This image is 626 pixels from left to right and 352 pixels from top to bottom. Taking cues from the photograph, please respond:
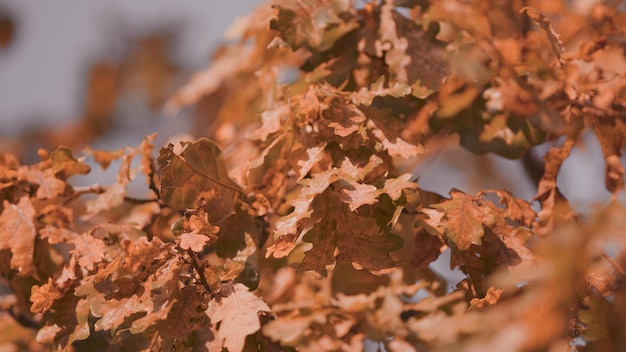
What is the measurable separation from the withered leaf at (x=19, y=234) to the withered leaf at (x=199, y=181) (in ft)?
0.97

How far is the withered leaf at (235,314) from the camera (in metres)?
0.79

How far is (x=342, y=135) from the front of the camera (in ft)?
3.04

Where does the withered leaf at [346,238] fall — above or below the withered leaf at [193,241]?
below

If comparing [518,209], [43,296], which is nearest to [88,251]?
[43,296]

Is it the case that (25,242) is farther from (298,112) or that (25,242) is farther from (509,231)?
(509,231)

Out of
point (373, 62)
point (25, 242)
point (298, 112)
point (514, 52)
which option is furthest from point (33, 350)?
point (514, 52)

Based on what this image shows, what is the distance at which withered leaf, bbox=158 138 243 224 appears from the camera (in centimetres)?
→ 88

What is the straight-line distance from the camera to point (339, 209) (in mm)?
893

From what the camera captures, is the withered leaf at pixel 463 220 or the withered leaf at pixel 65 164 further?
the withered leaf at pixel 65 164

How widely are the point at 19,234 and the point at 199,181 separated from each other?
33 centimetres

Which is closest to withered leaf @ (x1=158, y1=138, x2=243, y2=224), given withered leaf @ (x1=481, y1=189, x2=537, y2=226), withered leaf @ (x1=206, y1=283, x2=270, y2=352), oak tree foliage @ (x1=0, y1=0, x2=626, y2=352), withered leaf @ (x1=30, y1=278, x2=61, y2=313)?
oak tree foliage @ (x1=0, y1=0, x2=626, y2=352)

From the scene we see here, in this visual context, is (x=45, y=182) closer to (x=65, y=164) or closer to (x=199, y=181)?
(x=65, y=164)

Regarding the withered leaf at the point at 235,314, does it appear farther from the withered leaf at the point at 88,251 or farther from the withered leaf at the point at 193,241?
the withered leaf at the point at 88,251

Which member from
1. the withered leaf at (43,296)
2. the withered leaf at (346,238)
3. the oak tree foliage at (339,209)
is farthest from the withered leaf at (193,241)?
the withered leaf at (43,296)
